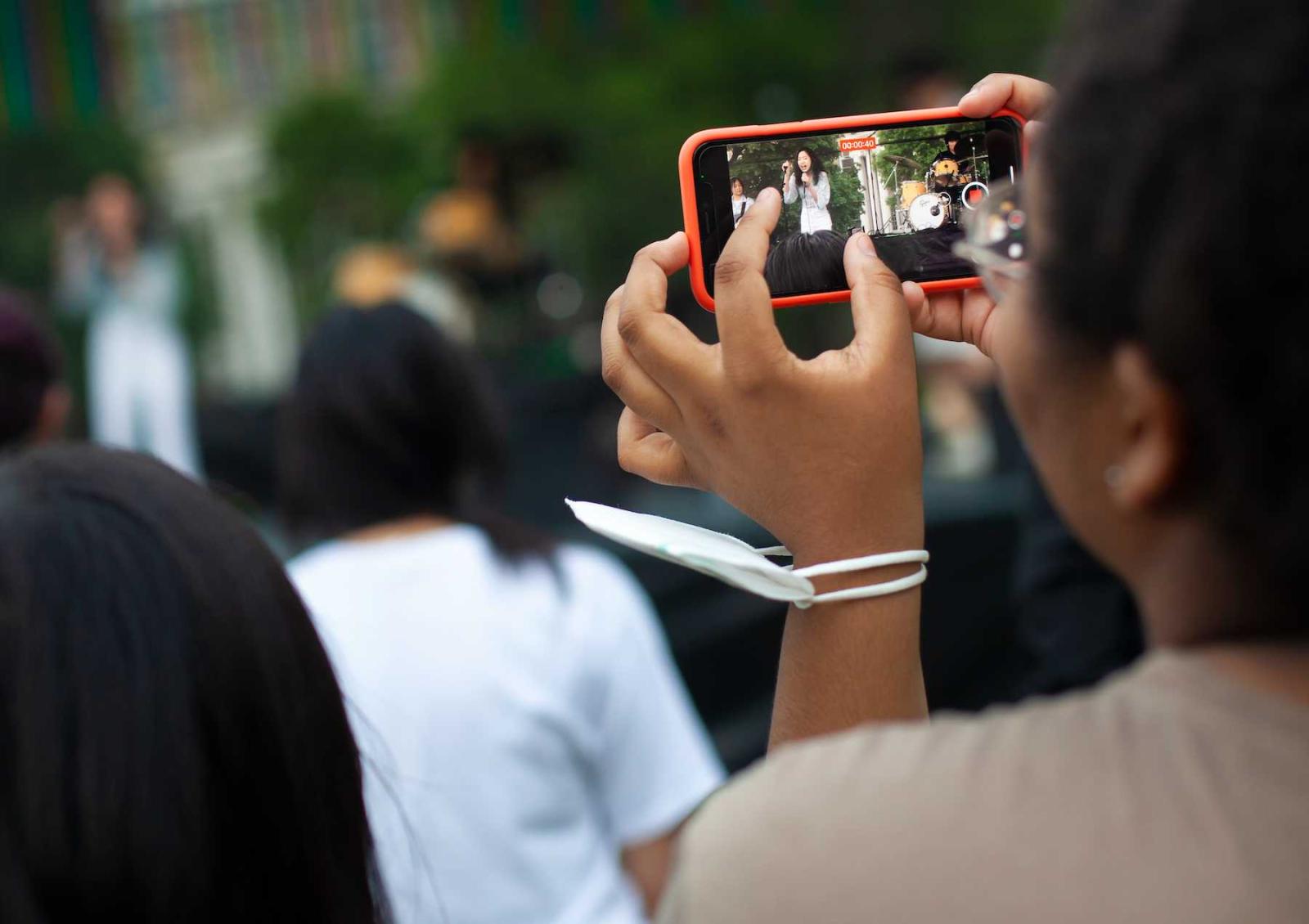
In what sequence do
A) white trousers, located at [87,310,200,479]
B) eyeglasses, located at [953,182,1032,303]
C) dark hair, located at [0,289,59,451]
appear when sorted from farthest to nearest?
white trousers, located at [87,310,200,479], dark hair, located at [0,289,59,451], eyeglasses, located at [953,182,1032,303]

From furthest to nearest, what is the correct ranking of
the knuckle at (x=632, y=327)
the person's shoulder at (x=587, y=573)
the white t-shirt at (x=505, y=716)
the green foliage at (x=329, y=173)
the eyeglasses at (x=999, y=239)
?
the green foliage at (x=329, y=173) < the person's shoulder at (x=587, y=573) < the white t-shirt at (x=505, y=716) < the knuckle at (x=632, y=327) < the eyeglasses at (x=999, y=239)

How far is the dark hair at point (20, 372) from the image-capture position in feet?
7.99

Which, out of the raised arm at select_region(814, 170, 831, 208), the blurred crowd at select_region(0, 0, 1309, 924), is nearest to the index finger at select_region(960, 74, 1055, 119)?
the blurred crowd at select_region(0, 0, 1309, 924)

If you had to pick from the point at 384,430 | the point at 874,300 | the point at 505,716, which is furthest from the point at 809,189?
the point at 384,430

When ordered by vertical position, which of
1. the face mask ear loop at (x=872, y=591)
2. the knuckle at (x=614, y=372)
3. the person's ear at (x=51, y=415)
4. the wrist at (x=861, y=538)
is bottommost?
the person's ear at (x=51, y=415)

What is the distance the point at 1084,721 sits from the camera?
605mm

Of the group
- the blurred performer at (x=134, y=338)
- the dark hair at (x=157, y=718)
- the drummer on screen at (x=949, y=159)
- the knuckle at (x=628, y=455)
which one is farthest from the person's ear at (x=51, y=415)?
the blurred performer at (x=134, y=338)

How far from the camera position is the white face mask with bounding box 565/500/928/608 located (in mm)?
781

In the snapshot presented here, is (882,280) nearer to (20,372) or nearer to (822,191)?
(822,191)

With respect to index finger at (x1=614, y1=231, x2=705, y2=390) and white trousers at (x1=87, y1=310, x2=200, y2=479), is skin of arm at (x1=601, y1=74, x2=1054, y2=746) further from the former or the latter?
white trousers at (x1=87, y1=310, x2=200, y2=479)

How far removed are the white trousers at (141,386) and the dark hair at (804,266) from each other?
556 centimetres

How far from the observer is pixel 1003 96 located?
1.00m

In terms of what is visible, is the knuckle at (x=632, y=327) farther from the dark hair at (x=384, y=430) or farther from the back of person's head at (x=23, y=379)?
the back of person's head at (x=23, y=379)

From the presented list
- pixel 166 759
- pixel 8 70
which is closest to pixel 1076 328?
pixel 166 759
